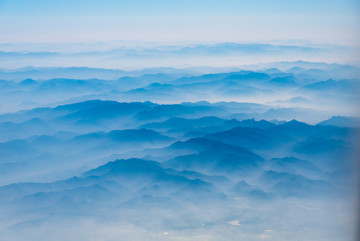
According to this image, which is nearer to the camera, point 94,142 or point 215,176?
Answer: point 215,176

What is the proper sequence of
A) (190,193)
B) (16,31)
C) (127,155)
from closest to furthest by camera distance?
(190,193) < (127,155) < (16,31)

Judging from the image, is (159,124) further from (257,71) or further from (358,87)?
(358,87)

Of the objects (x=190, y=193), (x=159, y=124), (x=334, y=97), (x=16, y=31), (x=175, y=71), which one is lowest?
(x=190, y=193)

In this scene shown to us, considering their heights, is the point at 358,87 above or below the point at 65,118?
above

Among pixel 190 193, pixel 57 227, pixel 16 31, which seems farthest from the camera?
pixel 16 31

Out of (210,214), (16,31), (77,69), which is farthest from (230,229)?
(16,31)

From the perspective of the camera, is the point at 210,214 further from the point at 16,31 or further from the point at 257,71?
the point at 16,31
